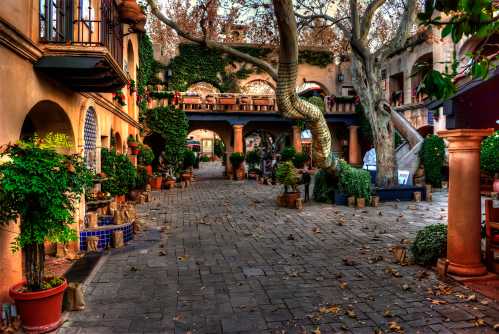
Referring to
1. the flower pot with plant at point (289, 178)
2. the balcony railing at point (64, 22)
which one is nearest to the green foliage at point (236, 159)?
the flower pot with plant at point (289, 178)

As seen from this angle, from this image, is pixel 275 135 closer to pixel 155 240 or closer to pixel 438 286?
pixel 155 240

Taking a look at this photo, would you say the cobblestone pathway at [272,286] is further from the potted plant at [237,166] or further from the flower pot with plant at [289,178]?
the potted plant at [237,166]

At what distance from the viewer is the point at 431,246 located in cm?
562

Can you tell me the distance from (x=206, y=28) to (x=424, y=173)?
1176cm

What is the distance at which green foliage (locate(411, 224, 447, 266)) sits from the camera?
5.60m

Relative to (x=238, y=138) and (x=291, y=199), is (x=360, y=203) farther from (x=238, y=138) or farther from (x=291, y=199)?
(x=238, y=138)

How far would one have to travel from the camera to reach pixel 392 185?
13789mm

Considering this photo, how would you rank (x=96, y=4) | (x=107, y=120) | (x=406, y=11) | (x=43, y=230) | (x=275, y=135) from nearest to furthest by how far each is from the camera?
(x=43, y=230) → (x=96, y=4) → (x=107, y=120) → (x=406, y=11) → (x=275, y=135)

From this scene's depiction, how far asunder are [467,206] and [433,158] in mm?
12037

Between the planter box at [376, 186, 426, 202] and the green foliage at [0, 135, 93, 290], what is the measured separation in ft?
35.9

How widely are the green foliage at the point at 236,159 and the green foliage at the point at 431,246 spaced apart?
1515 cm

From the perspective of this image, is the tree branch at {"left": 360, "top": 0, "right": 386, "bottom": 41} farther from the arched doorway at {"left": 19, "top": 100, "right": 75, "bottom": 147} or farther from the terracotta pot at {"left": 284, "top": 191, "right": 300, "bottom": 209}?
the arched doorway at {"left": 19, "top": 100, "right": 75, "bottom": 147}

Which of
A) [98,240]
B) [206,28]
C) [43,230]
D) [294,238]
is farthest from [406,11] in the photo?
[43,230]

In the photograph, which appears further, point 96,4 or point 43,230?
point 96,4
